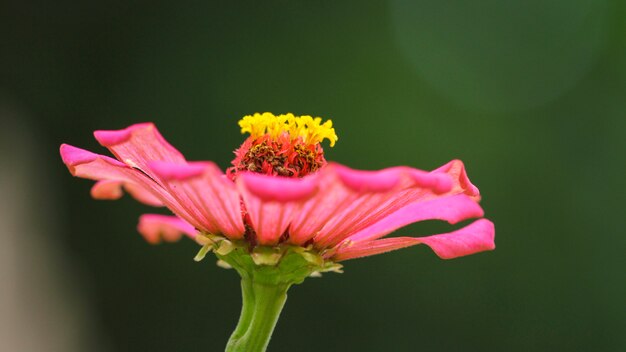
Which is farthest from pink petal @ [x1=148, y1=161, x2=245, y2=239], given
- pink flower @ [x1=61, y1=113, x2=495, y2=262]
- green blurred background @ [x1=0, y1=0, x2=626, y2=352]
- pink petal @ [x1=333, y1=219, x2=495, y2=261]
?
green blurred background @ [x1=0, y1=0, x2=626, y2=352]

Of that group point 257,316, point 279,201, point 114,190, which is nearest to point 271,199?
point 279,201

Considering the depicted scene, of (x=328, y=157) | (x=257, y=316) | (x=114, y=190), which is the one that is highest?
(x=328, y=157)

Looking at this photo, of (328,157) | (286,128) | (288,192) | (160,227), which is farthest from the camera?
(328,157)

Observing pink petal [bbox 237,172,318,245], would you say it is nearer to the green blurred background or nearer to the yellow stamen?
the yellow stamen

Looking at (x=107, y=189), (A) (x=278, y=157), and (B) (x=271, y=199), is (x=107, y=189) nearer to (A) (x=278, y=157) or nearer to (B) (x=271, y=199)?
(A) (x=278, y=157)

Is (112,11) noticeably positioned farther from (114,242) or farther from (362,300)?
(362,300)

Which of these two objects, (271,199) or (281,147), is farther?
(281,147)

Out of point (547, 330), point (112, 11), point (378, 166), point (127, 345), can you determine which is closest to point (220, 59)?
point (112, 11)
